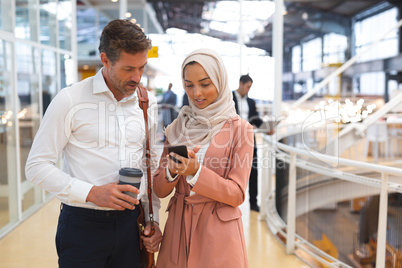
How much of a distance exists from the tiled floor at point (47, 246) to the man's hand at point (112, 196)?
251 cm

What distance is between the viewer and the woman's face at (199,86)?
1.50 metres

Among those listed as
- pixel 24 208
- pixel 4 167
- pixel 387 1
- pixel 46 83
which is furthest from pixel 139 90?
pixel 387 1

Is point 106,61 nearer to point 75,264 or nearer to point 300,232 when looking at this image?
point 75,264

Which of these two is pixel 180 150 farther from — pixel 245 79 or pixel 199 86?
pixel 245 79

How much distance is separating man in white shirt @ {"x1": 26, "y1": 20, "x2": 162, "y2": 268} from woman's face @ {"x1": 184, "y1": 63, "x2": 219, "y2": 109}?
0.62 feet

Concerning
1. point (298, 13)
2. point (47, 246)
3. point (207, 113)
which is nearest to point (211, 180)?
point (207, 113)

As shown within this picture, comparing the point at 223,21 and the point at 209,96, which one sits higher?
the point at 223,21

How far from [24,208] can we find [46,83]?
6.73ft

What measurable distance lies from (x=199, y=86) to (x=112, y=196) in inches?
21.8

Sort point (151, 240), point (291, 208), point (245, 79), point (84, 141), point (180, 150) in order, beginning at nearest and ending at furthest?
point (180, 150), point (84, 141), point (151, 240), point (291, 208), point (245, 79)

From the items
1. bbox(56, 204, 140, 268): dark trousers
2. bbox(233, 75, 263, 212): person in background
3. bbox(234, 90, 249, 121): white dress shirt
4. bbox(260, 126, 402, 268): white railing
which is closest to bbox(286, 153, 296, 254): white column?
bbox(260, 126, 402, 268): white railing

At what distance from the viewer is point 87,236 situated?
1.46 meters

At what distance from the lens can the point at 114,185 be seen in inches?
53.3

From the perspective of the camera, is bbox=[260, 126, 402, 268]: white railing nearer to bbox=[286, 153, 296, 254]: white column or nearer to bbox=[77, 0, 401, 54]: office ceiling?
bbox=[286, 153, 296, 254]: white column
